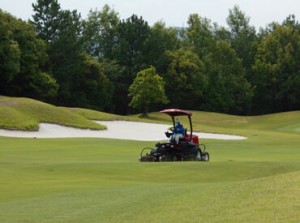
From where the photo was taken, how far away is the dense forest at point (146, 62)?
68.0 meters

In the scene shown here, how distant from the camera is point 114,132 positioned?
146 feet

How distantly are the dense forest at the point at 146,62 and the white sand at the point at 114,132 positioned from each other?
1834cm

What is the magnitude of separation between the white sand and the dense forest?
60.2 feet

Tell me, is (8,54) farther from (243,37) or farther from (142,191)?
(142,191)

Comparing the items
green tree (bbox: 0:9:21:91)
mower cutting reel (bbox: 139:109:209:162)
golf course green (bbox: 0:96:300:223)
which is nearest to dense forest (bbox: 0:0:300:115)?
green tree (bbox: 0:9:21:91)

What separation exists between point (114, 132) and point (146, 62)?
38633 millimetres

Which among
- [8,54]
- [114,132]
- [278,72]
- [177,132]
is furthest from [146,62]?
[177,132]

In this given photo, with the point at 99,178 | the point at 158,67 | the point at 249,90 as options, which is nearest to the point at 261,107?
the point at 249,90

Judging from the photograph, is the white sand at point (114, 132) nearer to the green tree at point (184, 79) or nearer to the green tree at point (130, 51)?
the green tree at point (184, 79)

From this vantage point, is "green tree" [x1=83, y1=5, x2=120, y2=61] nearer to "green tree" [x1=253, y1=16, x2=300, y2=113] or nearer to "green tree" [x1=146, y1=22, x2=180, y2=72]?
"green tree" [x1=146, y1=22, x2=180, y2=72]

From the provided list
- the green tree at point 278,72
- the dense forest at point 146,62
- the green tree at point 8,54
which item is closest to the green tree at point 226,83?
the dense forest at point 146,62

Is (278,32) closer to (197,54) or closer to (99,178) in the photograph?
(197,54)

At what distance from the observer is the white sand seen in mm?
40000

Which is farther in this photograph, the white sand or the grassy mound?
the grassy mound
